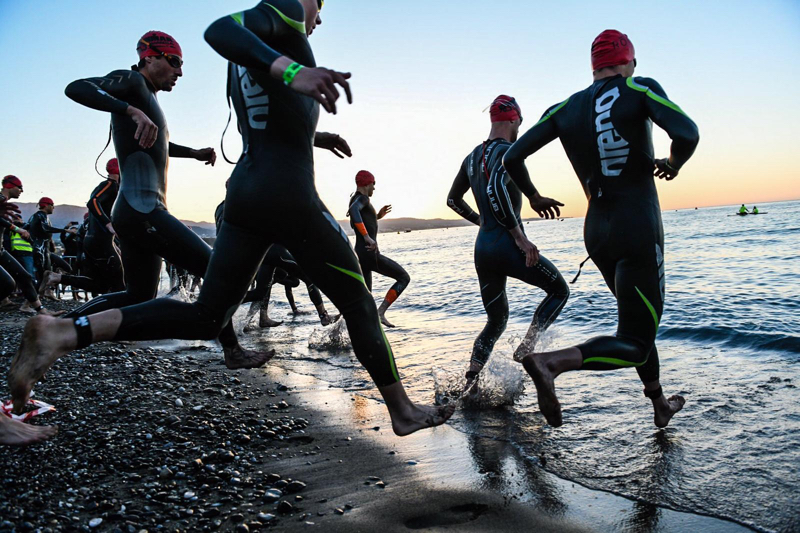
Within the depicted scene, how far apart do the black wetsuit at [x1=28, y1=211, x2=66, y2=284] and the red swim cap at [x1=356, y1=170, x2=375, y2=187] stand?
346 inches

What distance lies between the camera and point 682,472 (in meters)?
2.89

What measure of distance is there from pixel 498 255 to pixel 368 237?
13.3 feet

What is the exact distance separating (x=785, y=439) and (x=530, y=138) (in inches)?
95.8

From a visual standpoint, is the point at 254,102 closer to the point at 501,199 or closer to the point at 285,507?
the point at 285,507

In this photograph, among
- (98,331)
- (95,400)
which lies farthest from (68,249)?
(98,331)

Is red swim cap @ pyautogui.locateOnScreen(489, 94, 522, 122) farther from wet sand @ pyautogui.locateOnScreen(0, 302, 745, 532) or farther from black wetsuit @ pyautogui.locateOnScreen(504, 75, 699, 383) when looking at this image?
wet sand @ pyautogui.locateOnScreen(0, 302, 745, 532)

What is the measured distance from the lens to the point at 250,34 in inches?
90.1

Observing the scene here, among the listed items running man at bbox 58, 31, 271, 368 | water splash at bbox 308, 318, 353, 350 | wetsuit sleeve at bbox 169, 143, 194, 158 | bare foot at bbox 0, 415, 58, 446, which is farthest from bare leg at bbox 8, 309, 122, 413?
water splash at bbox 308, 318, 353, 350

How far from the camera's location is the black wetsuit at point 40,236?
542 inches

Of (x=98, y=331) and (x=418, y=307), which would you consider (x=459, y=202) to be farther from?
(x=418, y=307)

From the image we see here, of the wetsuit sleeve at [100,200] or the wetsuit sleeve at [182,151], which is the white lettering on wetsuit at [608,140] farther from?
the wetsuit sleeve at [100,200]

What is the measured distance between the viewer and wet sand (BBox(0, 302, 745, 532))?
238cm

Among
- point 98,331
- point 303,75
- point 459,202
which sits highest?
point 303,75

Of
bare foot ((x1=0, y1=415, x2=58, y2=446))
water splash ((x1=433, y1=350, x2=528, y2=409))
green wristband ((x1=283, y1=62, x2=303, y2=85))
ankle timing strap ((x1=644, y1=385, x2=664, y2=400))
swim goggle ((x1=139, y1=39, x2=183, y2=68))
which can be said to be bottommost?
water splash ((x1=433, y1=350, x2=528, y2=409))
